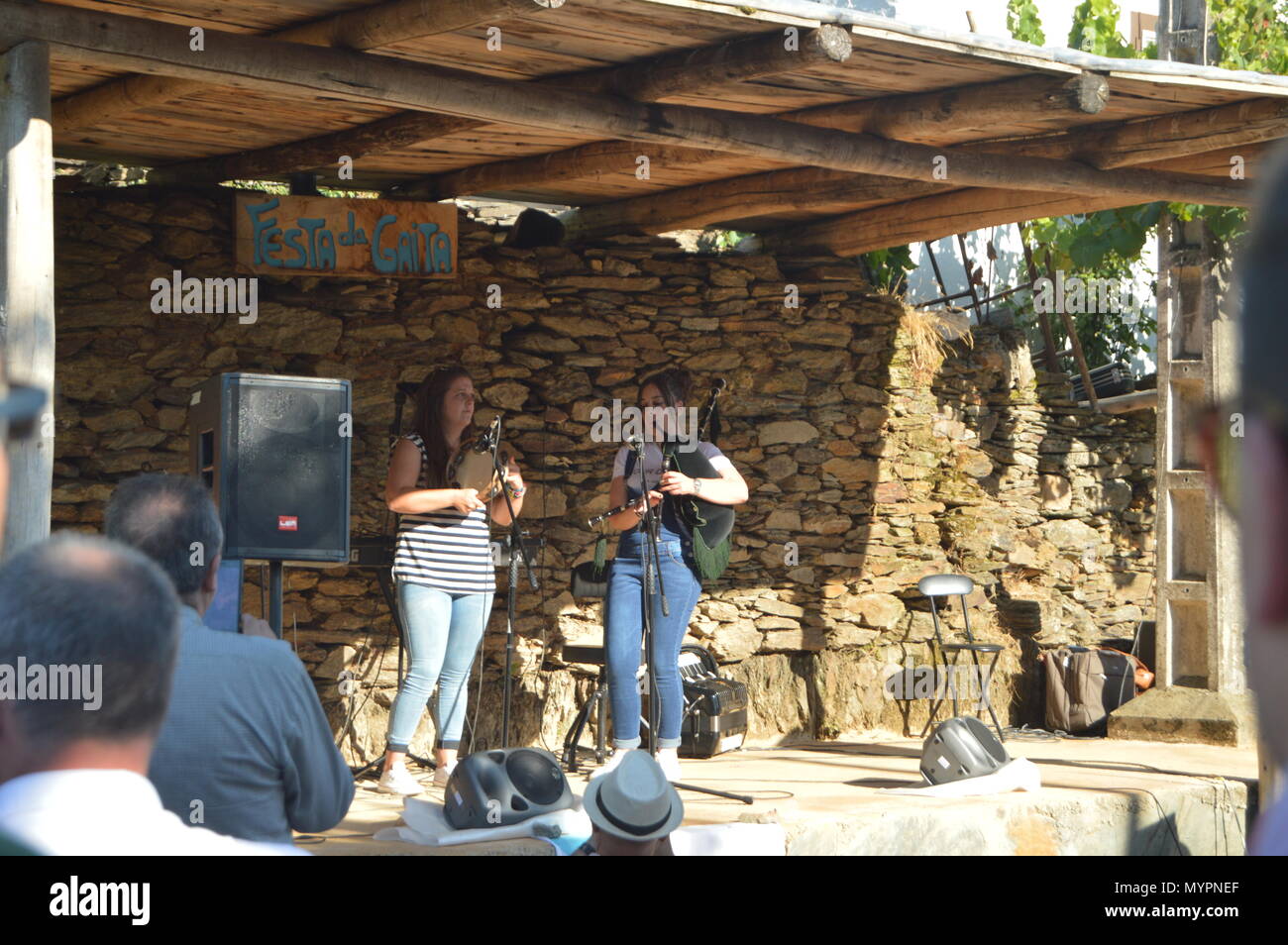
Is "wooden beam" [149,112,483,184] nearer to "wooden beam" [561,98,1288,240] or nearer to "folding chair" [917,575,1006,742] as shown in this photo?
"wooden beam" [561,98,1288,240]

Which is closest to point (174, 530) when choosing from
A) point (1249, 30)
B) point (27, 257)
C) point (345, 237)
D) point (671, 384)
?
point (27, 257)

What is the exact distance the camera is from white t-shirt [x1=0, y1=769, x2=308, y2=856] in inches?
44.8

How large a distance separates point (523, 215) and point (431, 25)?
2723mm

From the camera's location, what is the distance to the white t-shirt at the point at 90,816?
114 centimetres

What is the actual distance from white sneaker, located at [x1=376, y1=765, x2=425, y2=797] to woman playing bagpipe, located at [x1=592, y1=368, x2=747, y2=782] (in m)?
0.72

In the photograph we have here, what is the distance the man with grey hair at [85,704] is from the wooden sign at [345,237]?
4.91 meters

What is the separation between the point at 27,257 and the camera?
11.7 ft

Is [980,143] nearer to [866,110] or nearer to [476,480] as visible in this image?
[866,110]

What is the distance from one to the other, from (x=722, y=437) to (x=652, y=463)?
5.75ft

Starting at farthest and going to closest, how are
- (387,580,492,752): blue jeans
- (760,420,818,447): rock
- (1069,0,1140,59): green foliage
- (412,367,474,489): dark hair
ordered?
(1069,0,1140,59): green foliage, (760,420,818,447): rock, (412,367,474,489): dark hair, (387,580,492,752): blue jeans

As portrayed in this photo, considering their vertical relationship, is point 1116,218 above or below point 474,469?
above

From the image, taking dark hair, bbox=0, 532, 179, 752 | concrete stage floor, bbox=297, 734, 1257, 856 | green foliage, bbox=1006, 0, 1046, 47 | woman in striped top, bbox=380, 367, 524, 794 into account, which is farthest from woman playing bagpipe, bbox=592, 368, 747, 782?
green foliage, bbox=1006, 0, 1046, 47

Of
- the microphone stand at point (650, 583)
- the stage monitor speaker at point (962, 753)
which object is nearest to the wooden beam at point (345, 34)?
the microphone stand at point (650, 583)

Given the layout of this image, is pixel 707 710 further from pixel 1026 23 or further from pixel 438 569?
pixel 1026 23
